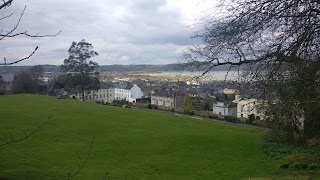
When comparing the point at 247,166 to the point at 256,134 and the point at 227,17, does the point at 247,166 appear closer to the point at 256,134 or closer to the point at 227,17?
the point at 227,17

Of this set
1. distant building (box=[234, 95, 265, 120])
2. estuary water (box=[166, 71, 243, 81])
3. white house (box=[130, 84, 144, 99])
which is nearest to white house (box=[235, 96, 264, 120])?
distant building (box=[234, 95, 265, 120])

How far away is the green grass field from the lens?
37.9 feet

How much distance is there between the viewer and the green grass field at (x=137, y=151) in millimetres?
11555

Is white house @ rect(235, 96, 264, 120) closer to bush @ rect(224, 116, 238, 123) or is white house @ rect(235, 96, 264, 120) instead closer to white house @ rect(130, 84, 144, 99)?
bush @ rect(224, 116, 238, 123)

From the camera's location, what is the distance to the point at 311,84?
5855mm

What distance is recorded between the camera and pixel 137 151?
1641cm

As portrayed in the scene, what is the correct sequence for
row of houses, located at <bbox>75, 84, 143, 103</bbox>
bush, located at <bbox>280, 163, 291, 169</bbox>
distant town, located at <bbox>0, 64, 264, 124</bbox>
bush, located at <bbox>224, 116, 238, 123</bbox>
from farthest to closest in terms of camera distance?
row of houses, located at <bbox>75, 84, 143, 103</bbox> < bush, located at <bbox>224, 116, 238, 123</bbox> < bush, located at <bbox>280, 163, 291, 169</bbox> < distant town, located at <bbox>0, 64, 264, 124</bbox>

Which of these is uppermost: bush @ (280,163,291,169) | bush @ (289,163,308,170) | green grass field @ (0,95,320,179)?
bush @ (289,163,308,170)

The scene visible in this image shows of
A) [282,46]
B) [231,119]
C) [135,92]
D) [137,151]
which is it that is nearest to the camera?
[282,46]

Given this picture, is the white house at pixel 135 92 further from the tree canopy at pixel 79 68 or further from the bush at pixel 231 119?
the bush at pixel 231 119

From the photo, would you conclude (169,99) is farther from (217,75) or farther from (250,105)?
(217,75)

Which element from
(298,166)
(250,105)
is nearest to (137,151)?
(250,105)

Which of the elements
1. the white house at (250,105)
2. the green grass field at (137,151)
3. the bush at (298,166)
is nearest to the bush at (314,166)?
the bush at (298,166)

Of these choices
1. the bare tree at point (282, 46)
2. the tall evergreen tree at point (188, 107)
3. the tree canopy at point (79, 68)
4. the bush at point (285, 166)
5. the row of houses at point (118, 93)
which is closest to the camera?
the bare tree at point (282, 46)
